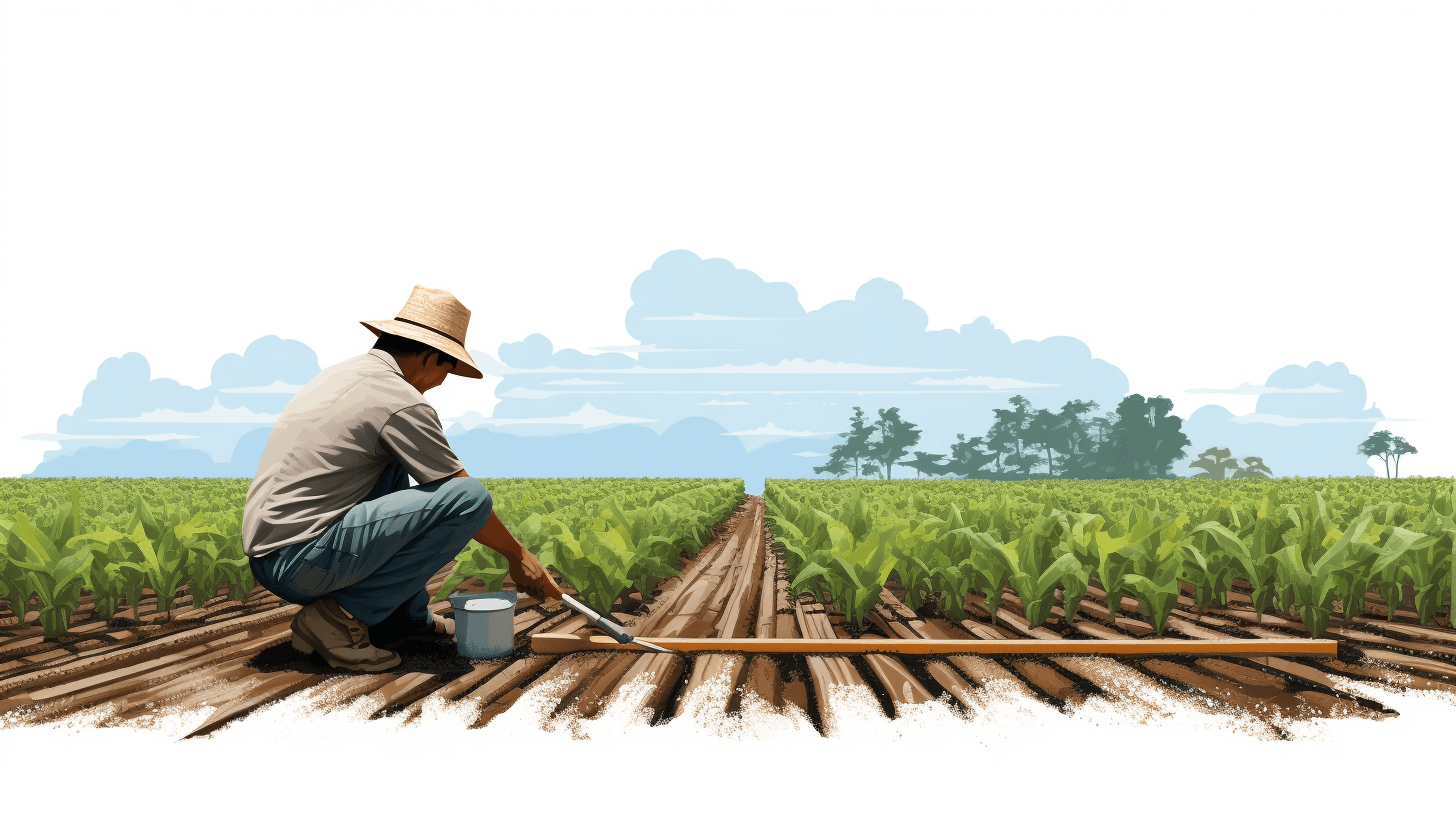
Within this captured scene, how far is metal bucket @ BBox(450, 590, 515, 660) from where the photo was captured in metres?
3.74

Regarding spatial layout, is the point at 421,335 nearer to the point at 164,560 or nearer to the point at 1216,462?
the point at 164,560

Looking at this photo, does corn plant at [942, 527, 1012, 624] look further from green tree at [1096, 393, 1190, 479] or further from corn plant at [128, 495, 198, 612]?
green tree at [1096, 393, 1190, 479]

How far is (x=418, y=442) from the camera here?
3.41m

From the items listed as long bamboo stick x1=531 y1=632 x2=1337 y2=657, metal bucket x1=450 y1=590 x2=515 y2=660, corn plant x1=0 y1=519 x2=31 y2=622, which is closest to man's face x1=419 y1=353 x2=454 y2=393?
metal bucket x1=450 y1=590 x2=515 y2=660

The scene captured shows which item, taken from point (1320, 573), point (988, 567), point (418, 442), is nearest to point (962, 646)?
point (988, 567)

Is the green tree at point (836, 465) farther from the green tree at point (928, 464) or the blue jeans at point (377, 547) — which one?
the blue jeans at point (377, 547)

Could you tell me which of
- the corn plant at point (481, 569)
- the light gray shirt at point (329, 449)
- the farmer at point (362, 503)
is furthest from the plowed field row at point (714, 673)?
the light gray shirt at point (329, 449)

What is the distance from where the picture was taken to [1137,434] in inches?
2938

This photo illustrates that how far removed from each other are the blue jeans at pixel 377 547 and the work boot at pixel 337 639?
3.1 inches

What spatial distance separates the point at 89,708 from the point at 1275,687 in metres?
5.11

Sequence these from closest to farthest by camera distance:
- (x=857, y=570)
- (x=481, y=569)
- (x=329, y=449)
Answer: (x=329, y=449) < (x=857, y=570) < (x=481, y=569)

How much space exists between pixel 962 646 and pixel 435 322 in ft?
10.5

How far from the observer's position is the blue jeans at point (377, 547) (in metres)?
3.39

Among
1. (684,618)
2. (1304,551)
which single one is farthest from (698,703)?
(1304,551)
